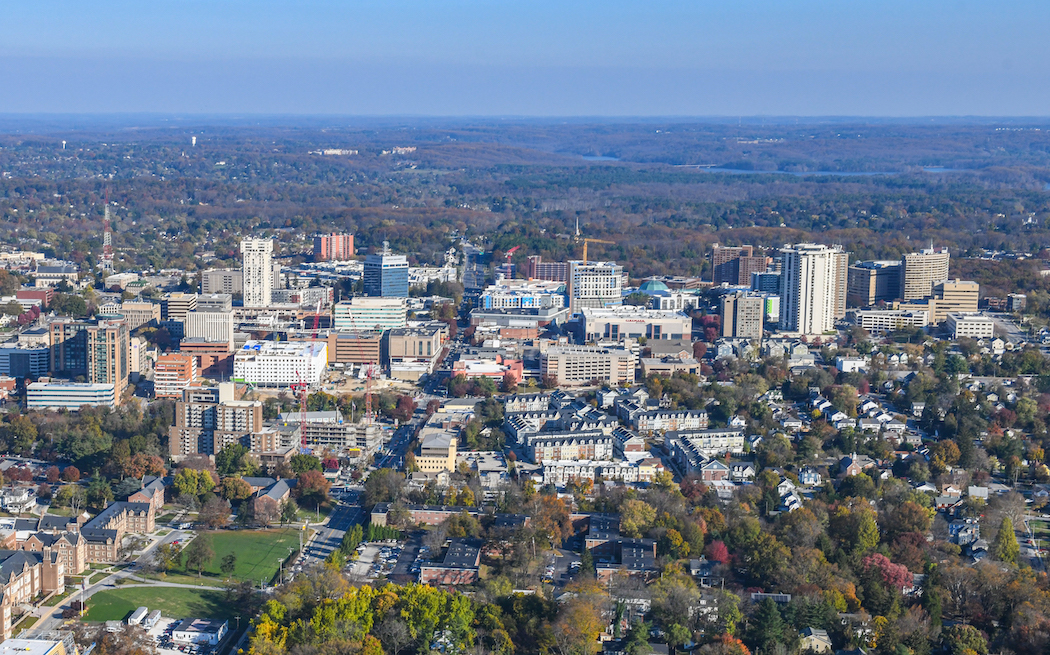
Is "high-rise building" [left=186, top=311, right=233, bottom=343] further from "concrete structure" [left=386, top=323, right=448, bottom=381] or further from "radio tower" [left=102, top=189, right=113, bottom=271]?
"radio tower" [left=102, top=189, right=113, bottom=271]

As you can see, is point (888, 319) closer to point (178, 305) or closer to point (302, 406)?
point (302, 406)

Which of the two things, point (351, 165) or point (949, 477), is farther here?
point (351, 165)

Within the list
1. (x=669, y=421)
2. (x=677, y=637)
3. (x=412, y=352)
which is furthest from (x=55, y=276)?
(x=677, y=637)

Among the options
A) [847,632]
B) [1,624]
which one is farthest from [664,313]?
[1,624]

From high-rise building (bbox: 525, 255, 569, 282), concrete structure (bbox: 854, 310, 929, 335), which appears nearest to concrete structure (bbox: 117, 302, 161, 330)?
high-rise building (bbox: 525, 255, 569, 282)

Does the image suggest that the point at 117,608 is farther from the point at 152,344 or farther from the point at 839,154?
the point at 839,154

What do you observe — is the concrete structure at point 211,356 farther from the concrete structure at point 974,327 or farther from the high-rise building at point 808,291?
the concrete structure at point 974,327

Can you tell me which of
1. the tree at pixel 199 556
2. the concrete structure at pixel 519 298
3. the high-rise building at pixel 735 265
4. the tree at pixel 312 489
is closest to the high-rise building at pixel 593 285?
the concrete structure at pixel 519 298
